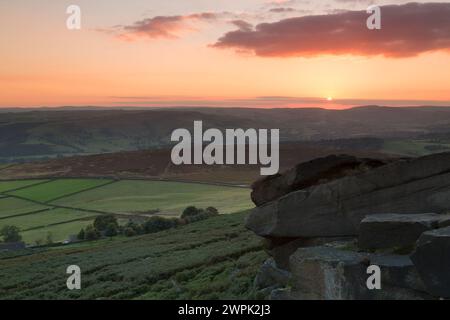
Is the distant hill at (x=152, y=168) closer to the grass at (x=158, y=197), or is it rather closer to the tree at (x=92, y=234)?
the grass at (x=158, y=197)

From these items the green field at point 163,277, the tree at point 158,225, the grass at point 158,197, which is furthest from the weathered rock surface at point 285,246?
the grass at point 158,197

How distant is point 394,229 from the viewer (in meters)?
15.3

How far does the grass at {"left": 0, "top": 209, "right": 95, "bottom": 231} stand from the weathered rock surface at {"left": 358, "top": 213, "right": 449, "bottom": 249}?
300ft

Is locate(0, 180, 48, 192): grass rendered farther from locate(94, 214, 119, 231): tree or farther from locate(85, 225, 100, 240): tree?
locate(85, 225, 100, 240): tree

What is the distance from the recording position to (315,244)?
18141 millimetres

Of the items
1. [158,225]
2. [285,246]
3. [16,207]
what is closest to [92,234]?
[158,225]

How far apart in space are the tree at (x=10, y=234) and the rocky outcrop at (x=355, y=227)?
7945 cm

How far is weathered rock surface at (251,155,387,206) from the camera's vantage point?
19.2 metres

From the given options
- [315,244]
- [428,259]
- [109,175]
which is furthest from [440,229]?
[109,175]

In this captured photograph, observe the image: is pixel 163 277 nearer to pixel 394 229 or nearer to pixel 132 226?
pixel 394 229

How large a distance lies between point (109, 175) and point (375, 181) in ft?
488

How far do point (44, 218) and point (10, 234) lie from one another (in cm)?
1493

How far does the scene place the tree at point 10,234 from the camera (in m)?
87.9
